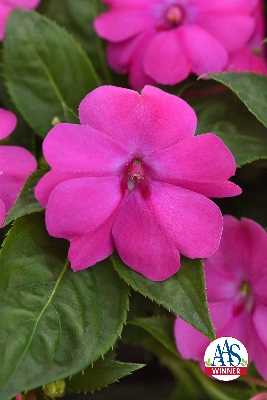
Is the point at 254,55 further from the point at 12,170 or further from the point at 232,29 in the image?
the point at 12,170

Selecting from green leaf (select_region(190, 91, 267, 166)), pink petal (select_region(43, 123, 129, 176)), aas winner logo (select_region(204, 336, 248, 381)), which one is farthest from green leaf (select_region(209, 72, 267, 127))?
aas winner logo (select_region(204, 336, 248, 381))

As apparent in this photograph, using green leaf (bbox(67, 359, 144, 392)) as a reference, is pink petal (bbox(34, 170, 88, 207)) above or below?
above

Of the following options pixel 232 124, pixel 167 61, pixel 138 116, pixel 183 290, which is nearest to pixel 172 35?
pixel 167 61

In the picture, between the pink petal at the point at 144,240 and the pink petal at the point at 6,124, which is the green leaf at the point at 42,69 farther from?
the pink petal at the point at 144,240

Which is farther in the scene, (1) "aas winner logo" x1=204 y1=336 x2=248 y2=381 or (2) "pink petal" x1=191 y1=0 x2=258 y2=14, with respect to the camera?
(2) "pink petal" x1=191 y1=0 x2=258 y2=14

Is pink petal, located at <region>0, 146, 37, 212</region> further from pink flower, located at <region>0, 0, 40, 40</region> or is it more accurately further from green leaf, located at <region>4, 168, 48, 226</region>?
pink flower, located at <region>0, 0, 40, 40</region>

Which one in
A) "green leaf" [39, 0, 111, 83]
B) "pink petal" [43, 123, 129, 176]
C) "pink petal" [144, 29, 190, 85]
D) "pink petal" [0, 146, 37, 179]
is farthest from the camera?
"green leaf" [39, 0, 111, 83]

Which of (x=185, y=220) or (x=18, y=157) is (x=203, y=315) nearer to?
(x=185, y=220)

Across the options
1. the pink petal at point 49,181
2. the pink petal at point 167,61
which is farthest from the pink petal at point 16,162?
the pink petal at point 167,61
